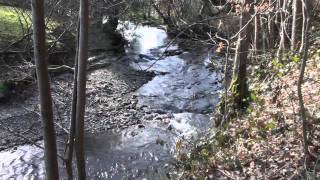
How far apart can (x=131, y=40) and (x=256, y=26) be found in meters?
12.8

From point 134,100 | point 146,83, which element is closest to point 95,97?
point 134,100

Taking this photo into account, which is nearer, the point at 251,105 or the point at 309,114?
the point at 309,114

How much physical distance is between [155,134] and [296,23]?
4.42 m

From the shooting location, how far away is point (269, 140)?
22.5ft

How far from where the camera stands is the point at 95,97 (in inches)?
578

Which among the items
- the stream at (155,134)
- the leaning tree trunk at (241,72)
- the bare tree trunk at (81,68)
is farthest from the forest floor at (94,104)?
the bare tree trunk at (81,68)

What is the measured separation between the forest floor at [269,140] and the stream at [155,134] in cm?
96

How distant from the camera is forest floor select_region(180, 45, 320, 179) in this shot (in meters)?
6.06

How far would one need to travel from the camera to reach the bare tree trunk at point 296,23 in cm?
1003

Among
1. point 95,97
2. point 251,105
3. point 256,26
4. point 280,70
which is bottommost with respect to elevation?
point 95,97

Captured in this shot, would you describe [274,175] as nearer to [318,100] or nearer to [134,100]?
[318,100]

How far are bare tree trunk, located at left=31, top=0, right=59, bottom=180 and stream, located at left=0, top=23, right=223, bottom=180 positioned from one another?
2.74 meters

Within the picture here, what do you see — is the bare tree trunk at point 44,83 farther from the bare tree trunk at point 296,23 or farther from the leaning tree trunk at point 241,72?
the bare tree trunk at point 296,23

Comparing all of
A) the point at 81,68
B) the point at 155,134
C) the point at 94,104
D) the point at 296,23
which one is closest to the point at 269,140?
the point at 81,68
